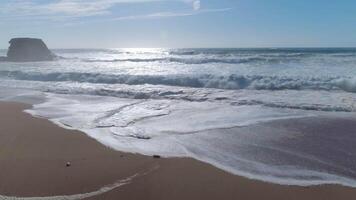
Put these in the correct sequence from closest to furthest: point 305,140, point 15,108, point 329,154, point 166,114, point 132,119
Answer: point 329,154, point 305,140, point 132,119, point 166,114, point 15,108

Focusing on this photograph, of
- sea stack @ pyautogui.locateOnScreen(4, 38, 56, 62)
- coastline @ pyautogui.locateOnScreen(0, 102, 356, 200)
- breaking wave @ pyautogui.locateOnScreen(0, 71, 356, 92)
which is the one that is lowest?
coastline @ pyautogui.locateOnScreen(0, 102, 356, 200)

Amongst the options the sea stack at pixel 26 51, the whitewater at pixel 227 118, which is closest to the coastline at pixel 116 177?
the whitewater at pixel 227 118

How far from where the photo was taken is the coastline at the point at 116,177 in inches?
173

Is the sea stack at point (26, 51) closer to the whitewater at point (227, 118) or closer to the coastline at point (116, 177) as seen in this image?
the whitewater at point (227, 118)

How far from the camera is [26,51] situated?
43625 mm

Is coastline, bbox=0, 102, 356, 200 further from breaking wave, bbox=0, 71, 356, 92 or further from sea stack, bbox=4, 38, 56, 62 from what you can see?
sea stack, bbox=4, 38, 56, 62

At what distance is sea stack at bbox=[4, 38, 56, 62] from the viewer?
142 ft

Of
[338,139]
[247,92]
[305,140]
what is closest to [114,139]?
[305,140]

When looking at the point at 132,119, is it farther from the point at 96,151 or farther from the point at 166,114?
the point at 96,151

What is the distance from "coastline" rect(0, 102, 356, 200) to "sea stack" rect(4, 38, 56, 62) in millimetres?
39095

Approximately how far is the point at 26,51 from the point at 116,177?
42.3 metres

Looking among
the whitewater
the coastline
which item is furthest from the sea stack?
the coastline

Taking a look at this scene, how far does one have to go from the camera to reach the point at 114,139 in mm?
6848

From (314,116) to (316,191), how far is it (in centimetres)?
446
